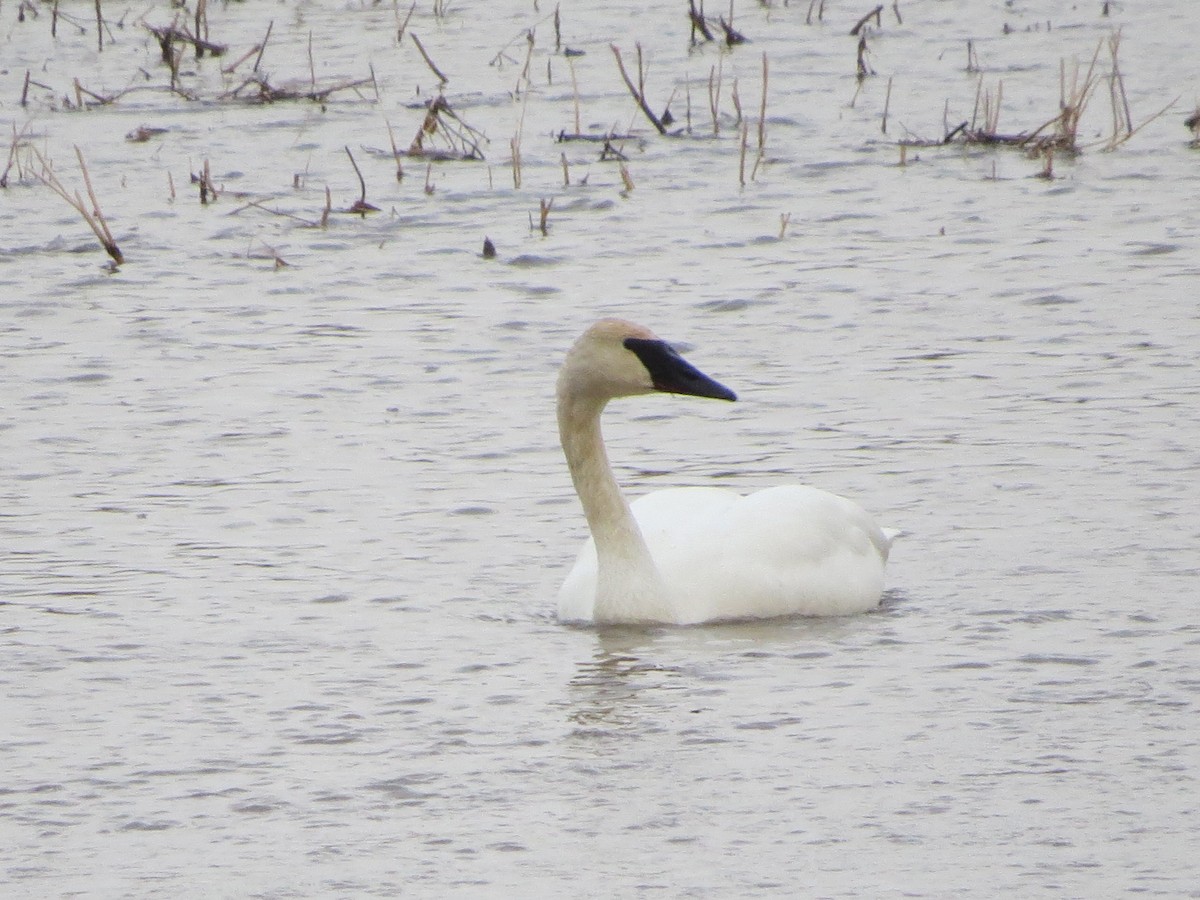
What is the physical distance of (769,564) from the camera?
23.1 ft

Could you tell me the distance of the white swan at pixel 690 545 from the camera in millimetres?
7004

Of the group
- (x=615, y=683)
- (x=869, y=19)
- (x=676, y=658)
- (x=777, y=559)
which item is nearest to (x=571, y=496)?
(x=777, y=559)

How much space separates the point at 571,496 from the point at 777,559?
4.54 feet

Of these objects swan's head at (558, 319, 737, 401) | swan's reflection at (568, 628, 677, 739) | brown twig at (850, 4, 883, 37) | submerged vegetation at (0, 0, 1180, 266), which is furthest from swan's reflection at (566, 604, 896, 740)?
brown twig at (850, 4, 883, 37)

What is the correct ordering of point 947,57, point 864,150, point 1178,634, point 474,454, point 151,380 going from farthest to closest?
point 947,57
point 864,150
point 151,380
point 474,454
point 1178,634

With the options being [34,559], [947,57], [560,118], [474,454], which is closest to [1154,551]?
[474,454]

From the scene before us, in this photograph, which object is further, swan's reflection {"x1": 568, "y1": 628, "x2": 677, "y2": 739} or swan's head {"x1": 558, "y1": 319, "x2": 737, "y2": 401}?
swan's head {"x1": 558, "y1": 319, "x2": 737, "y2": 401}

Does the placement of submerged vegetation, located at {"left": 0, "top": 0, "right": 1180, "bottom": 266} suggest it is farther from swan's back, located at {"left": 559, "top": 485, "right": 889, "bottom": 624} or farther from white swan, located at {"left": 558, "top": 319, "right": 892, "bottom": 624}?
swan's back, located at {"left": 559, "top": 485, "right": 889, "bottom": 624}

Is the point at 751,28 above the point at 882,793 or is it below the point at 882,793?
above

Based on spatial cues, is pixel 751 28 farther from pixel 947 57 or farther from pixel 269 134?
pixel 269 134

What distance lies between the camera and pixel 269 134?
49.8ft

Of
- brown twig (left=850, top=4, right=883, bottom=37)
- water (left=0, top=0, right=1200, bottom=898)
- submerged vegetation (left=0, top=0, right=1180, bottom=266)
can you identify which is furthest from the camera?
brown twig (left=850, top=4, right=883, bottom=37)

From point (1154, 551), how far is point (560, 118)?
28.5 ft

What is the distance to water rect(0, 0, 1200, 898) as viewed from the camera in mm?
5305
